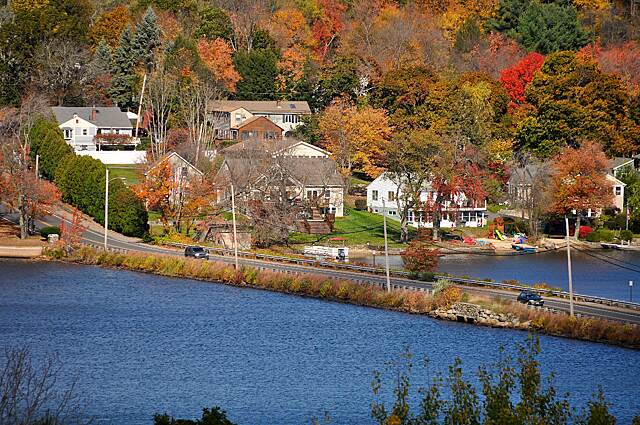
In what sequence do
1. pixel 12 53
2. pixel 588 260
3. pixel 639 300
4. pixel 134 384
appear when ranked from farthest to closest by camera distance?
pixel 12 53 → pixel 588 260 → pixel 639 300 → pixel 134 384

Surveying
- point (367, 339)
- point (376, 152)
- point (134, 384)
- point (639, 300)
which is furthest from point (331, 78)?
point (134, 384)

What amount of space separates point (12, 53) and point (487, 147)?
4666 centimetres

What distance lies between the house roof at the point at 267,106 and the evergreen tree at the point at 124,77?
30.7 ft

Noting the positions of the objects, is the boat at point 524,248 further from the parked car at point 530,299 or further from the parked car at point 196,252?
the parked car at point 530,299

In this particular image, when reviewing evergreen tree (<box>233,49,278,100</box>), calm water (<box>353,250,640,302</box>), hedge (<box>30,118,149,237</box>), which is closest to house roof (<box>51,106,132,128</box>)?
hedge (<box>30,118,149,237</box>)

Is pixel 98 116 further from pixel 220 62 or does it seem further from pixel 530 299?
pixel 530 299

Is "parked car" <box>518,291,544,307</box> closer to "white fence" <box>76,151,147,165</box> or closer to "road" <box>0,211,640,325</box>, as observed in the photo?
"road" <box>0,211,640,325</box>

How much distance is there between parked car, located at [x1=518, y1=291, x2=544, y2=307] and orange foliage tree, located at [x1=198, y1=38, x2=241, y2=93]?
7035cm

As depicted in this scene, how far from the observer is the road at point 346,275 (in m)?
62.6

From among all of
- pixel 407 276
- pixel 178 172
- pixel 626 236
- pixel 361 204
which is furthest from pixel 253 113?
pixel 407 276

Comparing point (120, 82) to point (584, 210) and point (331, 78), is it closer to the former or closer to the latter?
point (331, 78)

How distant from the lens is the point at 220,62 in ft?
432

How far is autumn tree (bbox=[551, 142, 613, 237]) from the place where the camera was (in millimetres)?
101938

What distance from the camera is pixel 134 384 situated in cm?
5053
